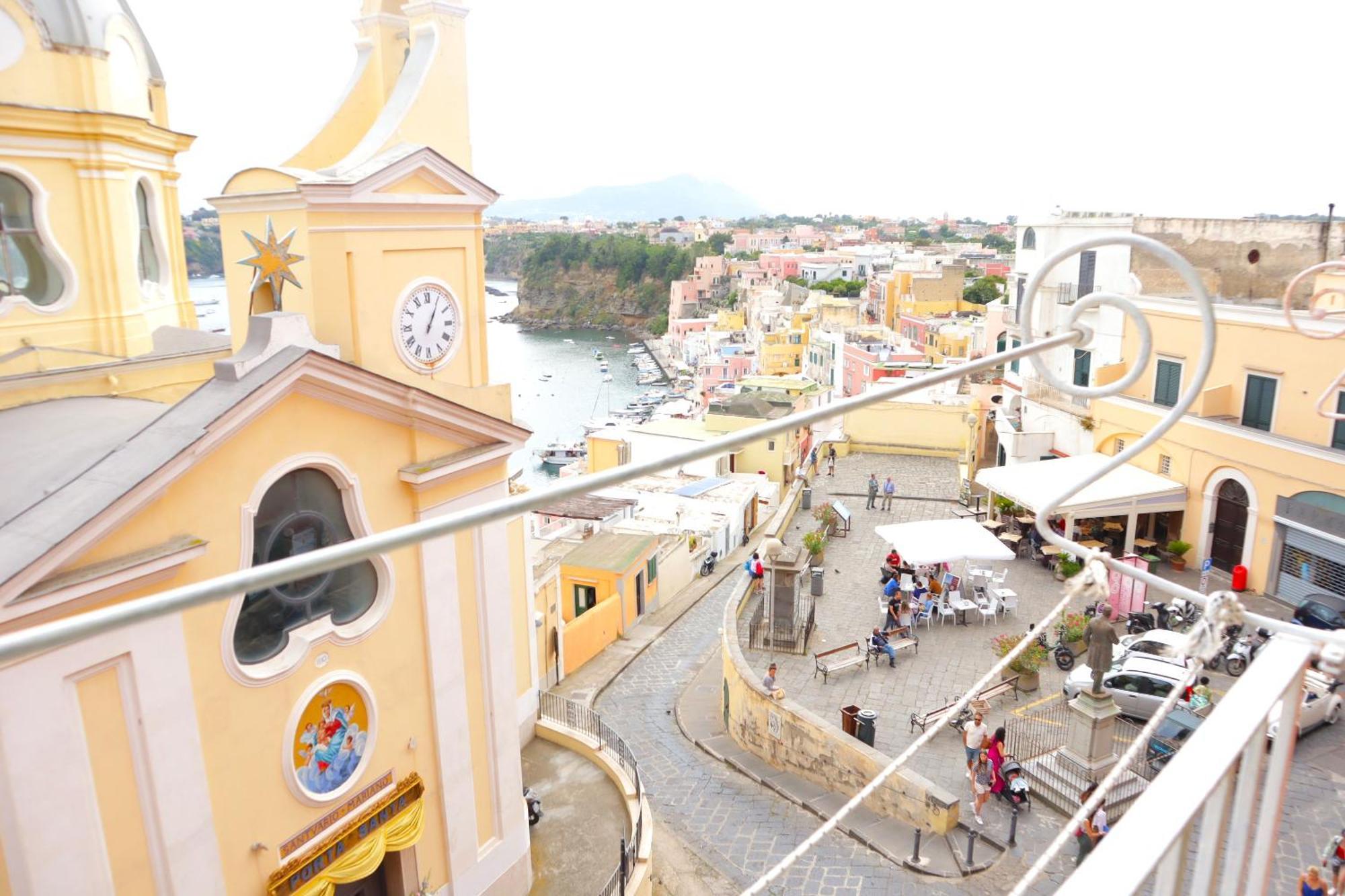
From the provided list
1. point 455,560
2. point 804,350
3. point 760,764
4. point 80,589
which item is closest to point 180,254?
point 455,560

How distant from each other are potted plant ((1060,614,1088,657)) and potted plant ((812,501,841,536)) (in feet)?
19.3

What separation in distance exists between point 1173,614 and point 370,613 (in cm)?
1203

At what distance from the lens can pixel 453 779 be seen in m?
9.25

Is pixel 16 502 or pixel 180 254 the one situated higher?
pixel 180 254

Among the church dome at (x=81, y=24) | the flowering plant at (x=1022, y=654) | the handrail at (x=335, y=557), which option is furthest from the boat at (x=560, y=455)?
the handrail at (x=335, y=557)

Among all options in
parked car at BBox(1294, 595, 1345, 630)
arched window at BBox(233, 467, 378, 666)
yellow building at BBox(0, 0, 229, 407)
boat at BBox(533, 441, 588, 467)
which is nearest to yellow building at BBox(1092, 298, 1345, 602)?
parked car at BBox(1294, 595, 1345, 630)

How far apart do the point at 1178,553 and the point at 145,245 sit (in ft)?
59.4

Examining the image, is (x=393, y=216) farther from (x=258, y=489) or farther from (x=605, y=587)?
(x=605, y=587)

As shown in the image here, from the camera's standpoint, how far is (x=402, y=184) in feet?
29.0

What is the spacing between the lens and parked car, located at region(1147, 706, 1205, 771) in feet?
33.0

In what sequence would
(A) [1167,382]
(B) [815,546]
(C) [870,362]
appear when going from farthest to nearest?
(C) [870,362], (A) [1167,382], (B) [815,546]

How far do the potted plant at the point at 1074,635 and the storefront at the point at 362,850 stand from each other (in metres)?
9.72

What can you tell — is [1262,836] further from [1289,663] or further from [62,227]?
[62,227]

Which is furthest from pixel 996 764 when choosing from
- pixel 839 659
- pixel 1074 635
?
pixel 1074 635
